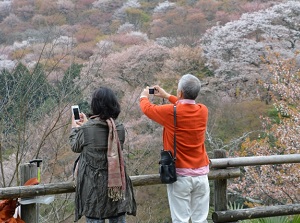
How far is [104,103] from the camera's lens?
289 centimetres

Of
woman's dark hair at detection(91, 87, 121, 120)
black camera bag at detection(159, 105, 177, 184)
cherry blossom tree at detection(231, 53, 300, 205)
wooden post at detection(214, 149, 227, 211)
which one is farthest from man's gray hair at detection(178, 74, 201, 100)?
cherry blossom tree at detection(231, 53, 300, 205)

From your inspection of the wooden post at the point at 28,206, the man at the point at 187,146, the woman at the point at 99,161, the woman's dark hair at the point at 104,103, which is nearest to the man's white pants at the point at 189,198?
the man at the point at 187,146

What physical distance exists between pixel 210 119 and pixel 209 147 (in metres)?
1.67

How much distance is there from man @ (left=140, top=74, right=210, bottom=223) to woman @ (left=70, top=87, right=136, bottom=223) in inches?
15.2

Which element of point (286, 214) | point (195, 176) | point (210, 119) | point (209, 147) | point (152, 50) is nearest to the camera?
point (195, 176)

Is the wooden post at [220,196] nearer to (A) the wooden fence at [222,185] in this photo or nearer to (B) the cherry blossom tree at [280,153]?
(A) the wooden fence at [222,185]

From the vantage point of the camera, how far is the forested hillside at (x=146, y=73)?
6969mm

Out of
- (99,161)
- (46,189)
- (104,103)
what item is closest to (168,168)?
(99,161)

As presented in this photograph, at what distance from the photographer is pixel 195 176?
330cm

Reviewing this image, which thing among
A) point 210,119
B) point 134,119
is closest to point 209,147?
point 210,119

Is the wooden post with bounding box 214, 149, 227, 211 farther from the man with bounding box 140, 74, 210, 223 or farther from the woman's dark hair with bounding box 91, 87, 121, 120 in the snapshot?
the woman's dark hair with bounding box 91, 87, 121, 120

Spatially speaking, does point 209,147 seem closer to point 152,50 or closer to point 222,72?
point 222,72

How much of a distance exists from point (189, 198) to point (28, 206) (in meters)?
1.26

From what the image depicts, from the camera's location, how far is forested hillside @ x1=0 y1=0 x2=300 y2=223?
6.97m
